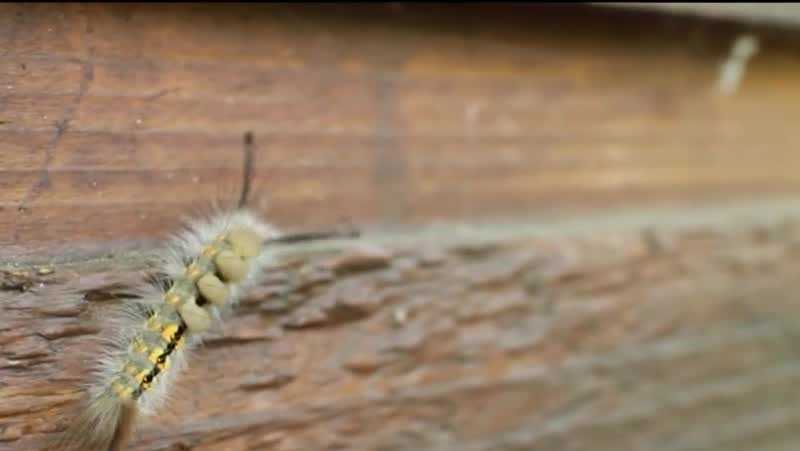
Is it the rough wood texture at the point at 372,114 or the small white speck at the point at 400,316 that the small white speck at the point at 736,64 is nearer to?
the rough wood texture at the point at 372,114

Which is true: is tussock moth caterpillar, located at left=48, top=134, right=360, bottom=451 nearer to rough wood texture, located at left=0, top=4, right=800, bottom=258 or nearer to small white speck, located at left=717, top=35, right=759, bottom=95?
rough wood texture, located at left=0, top=4, right=800, bottom=258

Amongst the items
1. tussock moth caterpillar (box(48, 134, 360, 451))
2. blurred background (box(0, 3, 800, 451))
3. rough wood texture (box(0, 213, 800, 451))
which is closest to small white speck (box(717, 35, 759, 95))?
blurred background (box(0, 3, 800, 451))

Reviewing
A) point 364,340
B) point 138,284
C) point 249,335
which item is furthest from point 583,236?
point 138,284

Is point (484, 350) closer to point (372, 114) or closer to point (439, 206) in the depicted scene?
point (439, 206)

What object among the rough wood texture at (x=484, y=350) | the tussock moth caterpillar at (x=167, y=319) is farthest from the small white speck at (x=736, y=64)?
the tussock moth caterpillar at (x=167, y=319)

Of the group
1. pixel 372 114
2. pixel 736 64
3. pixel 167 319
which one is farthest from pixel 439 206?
pixel 736 64

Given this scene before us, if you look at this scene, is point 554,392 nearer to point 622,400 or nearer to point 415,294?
point 622,400
